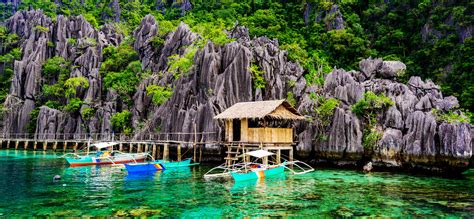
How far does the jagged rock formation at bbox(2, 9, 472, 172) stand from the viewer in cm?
3025

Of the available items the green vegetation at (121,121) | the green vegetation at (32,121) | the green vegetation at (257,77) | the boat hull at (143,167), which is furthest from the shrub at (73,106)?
the boat hull at (143,167)

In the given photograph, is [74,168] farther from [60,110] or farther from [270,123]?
[60,110]

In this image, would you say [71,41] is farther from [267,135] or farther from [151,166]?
[267,135]

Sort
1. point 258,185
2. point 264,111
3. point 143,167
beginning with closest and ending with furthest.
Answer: point 258,185, point 143,167, point 264,111

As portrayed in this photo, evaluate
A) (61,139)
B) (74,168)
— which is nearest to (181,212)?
(74,168)

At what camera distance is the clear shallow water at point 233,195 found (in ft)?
53.3

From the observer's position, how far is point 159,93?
47.5m

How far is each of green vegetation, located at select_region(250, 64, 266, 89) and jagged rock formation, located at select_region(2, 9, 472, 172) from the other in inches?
19.5

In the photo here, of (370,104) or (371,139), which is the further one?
(370,104)

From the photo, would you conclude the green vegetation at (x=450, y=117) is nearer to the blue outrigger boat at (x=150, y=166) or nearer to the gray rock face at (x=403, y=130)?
the gray rock face at (x=403, y=130)

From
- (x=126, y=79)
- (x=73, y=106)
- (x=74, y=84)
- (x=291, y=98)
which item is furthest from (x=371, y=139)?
(x=74, y=84)

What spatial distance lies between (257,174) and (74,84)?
43.1m

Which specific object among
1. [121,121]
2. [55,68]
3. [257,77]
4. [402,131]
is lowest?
[402,131]

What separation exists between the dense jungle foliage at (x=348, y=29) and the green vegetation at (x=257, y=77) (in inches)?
238
